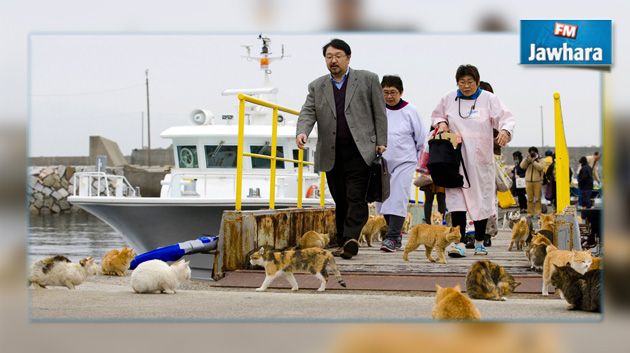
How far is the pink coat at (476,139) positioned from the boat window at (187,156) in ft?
22.5

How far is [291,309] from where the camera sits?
11.3ft

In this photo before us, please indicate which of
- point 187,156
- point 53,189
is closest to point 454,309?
point 187,156

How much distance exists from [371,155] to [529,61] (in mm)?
2371

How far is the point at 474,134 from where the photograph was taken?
533 centimetres

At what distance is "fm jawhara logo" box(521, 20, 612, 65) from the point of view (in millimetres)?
2566

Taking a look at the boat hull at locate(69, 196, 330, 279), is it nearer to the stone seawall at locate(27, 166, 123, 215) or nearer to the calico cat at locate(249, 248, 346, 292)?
the calico cat at locate(249, 248, 346, 292)

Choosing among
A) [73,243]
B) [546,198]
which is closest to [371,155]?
[546,198]

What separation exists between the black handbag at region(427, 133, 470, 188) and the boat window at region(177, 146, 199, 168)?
22.7 feet

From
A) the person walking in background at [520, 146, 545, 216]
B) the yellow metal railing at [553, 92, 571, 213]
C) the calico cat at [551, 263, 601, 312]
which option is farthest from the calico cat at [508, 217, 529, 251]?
the person walking in background at [520, 146, 545, 216]

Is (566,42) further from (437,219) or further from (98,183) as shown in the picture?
(98,183)

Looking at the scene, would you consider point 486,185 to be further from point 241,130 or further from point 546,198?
point 546,198

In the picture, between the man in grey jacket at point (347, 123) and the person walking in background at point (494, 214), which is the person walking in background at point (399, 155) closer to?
the person walking in background at point (494, 214)

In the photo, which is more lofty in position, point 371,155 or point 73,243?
point 371,155

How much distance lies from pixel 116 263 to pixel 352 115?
1805mm
